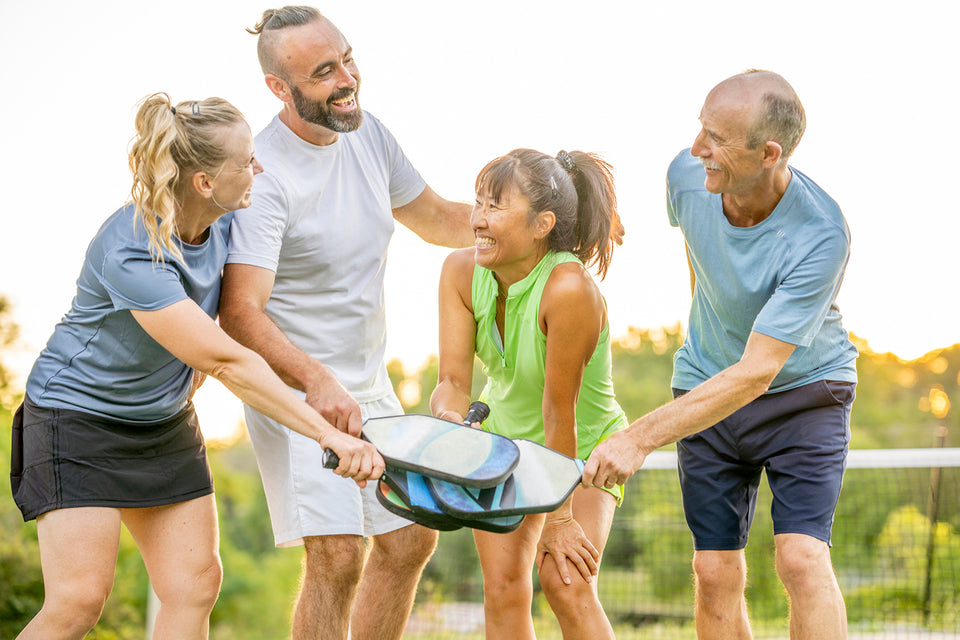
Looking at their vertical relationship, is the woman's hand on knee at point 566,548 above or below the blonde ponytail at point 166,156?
below

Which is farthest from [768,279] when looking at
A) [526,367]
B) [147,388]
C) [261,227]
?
[147,388]

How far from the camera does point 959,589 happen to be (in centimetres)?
1551

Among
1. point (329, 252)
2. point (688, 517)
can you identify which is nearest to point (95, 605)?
point (329, 252)

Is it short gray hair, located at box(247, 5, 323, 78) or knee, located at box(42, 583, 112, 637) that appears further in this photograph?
short gray hair, located at box(247, 5, 323, 78)

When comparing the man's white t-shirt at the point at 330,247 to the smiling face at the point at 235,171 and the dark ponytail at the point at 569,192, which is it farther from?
the dark ponytail at the point at 569,192

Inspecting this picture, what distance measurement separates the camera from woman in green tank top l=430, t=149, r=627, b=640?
3709 millimetres

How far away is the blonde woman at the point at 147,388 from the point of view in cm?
327

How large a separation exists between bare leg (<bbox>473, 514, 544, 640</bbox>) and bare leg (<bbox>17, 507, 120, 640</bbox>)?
55.1 inches

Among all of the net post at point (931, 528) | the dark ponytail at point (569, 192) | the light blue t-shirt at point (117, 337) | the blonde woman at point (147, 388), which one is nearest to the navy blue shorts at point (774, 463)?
the dark ponytail at point (569, 192)

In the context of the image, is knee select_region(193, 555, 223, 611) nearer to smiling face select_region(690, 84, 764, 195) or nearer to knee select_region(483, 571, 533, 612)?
knee select_region(483, 571, 533, 612)

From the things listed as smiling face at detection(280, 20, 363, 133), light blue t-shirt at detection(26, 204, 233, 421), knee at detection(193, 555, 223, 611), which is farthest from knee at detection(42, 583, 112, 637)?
smiling face at detection(280, 20, 363, 133)

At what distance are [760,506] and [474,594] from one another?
10578 mm

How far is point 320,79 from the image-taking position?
13.4 ft

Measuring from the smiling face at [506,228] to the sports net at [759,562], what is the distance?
12.2 m
